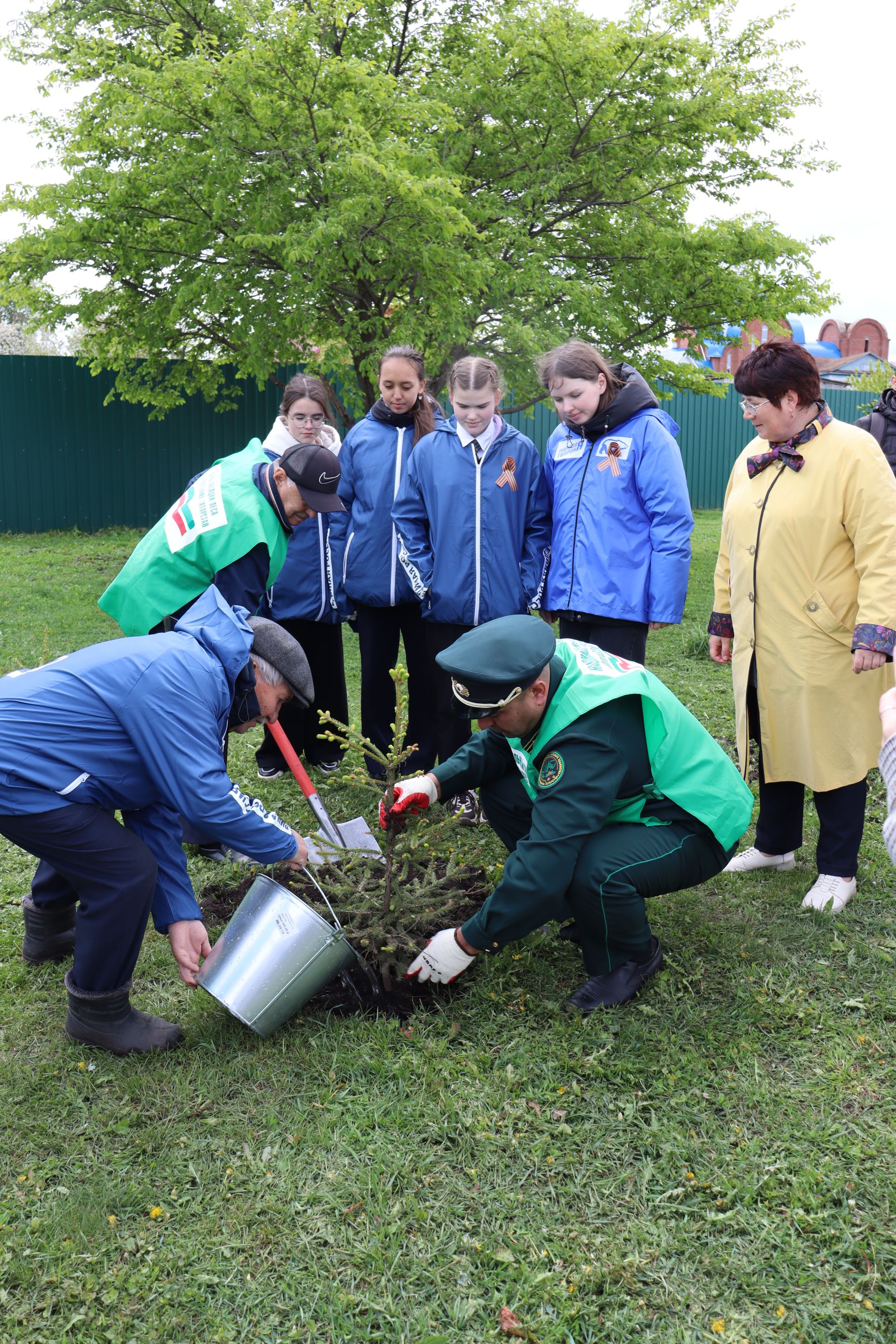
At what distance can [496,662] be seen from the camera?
2391mm

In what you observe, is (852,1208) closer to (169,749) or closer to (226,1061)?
(226,1061)

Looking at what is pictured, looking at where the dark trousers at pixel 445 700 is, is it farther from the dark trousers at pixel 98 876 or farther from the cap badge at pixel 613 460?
the dark trousers at pixel 98 876

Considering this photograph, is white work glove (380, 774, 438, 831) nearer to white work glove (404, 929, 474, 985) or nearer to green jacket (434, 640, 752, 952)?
green jacket (434, 640, 752, 952)

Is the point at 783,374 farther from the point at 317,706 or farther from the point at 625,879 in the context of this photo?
the point at 317,706

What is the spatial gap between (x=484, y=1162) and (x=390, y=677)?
232cm

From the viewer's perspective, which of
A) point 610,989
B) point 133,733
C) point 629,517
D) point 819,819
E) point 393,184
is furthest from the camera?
point 393,184

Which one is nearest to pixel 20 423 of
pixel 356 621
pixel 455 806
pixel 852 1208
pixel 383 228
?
pixel 383 228

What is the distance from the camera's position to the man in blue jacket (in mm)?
2365

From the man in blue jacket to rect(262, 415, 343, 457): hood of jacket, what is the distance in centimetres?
163

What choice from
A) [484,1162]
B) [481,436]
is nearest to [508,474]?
[481,436]

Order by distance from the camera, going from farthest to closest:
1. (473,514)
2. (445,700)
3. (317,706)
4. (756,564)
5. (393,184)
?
(393,184)
(317,706)
(445,700)
(473,514)
(756,564)

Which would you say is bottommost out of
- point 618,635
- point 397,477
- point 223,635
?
point 618,635

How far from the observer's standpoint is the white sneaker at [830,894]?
3.29m

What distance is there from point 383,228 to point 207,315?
2.50 m
